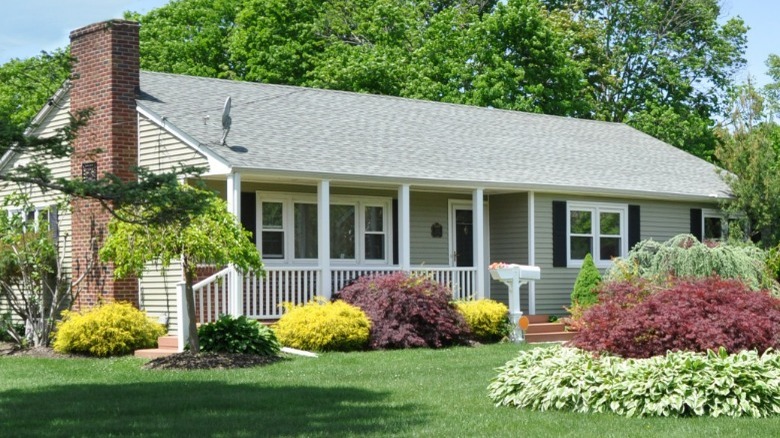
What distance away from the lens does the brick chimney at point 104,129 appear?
64.7 feet

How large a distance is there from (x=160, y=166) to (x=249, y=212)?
1.73 m

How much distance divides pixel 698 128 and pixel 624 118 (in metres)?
2.79

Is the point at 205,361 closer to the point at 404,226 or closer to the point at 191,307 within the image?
the point at 191,307

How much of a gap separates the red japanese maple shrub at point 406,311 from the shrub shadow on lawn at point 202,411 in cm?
480

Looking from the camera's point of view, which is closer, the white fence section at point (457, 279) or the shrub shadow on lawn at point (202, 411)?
the shrub shadow on lawn at point (202, 411)

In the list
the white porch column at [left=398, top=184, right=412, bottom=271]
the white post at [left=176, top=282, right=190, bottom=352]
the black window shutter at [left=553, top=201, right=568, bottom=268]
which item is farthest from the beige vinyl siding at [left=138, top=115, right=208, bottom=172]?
the black window shutter at [left=553, top=201, right=568, bottom=268]

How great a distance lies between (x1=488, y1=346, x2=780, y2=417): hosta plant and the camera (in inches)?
420

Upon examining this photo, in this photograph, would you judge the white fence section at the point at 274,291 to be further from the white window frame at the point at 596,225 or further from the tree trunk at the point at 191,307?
the white window frame at the point at 596,225

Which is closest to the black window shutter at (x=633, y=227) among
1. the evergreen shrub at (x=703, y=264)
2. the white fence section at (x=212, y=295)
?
the evergreen shrub at (x=703, y=264)

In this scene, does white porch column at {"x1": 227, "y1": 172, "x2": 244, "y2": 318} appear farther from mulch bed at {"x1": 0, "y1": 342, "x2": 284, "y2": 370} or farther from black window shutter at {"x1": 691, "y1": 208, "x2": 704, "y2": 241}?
black window shutter at {"x1": 691, "y1": 208, "x2": 704, "y2": 241}

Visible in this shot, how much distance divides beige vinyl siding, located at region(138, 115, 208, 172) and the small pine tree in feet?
24.3

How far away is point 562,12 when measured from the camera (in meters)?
40.0

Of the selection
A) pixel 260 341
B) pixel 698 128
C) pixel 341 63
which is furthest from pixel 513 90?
pixel 260 341

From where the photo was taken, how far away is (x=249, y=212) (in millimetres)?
19938
